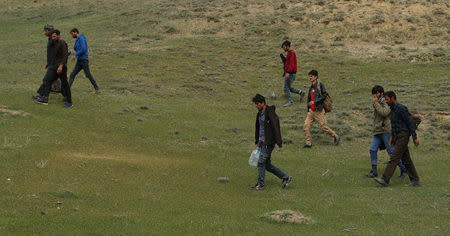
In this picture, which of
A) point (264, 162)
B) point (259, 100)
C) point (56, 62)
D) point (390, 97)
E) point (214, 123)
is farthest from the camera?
point (214, 123)

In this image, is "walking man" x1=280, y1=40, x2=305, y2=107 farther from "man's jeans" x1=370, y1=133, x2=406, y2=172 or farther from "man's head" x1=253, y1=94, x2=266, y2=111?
"man's head" x1=253, y1=94, x2=266, y2=111

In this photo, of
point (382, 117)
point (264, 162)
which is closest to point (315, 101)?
point (382, 117)

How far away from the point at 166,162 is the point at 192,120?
5703mm

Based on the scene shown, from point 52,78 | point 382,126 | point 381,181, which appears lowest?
point 381,181

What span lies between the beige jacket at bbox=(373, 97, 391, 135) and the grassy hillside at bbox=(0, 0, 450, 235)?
1372 mm

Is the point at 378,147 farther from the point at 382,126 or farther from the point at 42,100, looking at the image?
the point at 42,100

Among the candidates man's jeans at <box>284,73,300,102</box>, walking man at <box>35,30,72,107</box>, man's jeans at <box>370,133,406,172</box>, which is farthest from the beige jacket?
walking man at <box>35,30,72,107</box>

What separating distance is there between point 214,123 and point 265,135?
25.2ft

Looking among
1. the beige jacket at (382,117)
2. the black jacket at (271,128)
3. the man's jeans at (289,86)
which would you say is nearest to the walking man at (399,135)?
the beige jacket at (382,117)

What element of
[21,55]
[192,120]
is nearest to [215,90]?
[192,120]

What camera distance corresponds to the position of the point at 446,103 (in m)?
22.2

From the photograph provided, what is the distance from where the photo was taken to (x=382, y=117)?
46.2 feet

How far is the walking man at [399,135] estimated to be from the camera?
1280 cm

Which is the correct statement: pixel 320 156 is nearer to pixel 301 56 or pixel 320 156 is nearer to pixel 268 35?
pixel 301 56
